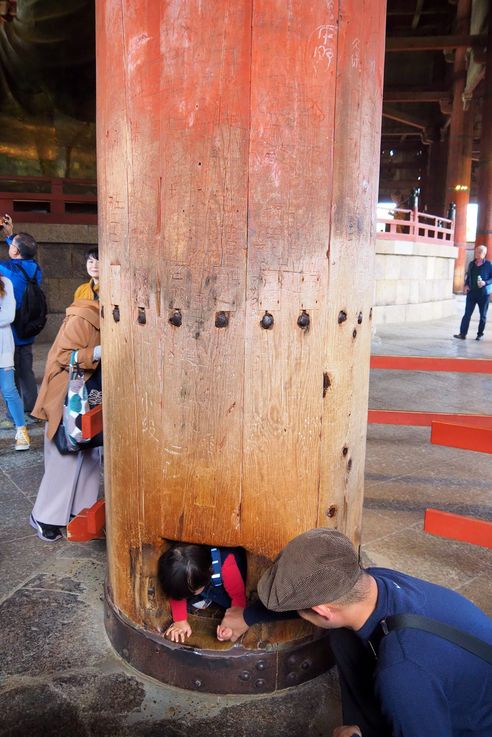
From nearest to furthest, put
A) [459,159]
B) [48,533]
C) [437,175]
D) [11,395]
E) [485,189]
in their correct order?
[48,533]
[11,395]
[485,189]
[459,159]
[437,175]

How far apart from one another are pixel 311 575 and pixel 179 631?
0.96 m

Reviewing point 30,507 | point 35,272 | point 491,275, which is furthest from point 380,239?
point 30,507

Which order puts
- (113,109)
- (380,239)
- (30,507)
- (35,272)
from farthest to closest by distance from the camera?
1. (380,239)
2. (35,272)
3. (30,507)
4. (113,109)

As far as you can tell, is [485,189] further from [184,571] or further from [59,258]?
[184,571]

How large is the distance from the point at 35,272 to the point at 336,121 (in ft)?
13.7

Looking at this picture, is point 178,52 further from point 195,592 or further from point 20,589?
point 20,589

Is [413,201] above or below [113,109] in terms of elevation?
above

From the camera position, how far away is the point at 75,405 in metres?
3.03

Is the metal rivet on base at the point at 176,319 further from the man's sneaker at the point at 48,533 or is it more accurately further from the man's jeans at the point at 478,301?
the man's jeans at the point at 478,301

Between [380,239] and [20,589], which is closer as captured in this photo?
[20,589]

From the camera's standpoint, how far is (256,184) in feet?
6.08

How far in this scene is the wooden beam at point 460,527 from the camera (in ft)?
9.02

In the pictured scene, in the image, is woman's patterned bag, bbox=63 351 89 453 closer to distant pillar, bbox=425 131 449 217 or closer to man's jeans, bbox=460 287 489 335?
man's jeans, bbox=460 287 489 335

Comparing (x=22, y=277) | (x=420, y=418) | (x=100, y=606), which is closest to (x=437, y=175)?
(x=22, y=277)
